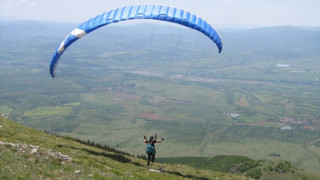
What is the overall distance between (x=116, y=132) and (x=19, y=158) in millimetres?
134015

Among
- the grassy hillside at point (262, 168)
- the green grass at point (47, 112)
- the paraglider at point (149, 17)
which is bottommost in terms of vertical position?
the green grass at point (47, 112)

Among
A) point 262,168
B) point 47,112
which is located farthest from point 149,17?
point 47,112

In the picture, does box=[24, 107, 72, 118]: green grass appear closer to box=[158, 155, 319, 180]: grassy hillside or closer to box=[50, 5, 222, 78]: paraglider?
box=[158, 155, 319, 180]: grassy hillside

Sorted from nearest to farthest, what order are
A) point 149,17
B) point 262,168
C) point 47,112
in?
point 149,17
point 262,168
point 47,112

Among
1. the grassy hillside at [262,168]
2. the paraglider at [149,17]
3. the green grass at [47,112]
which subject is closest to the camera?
the paraglider at [149,17]

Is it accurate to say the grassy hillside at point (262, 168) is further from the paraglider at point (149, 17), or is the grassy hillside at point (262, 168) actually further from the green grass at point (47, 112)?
the green grass at point (47, 112)

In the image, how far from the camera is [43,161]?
15.3 m

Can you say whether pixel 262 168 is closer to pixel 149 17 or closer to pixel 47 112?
pixel 149 17

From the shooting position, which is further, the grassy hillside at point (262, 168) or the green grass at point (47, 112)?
the green grass at point (47, 112)

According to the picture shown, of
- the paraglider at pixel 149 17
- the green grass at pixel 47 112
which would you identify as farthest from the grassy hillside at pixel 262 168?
the green grass at pixel 47 112

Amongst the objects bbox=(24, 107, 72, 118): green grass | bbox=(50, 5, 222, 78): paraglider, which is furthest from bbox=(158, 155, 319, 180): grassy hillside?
bbox=(24, 107, 72, 118): green grass

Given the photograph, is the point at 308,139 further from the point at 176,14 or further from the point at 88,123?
the point at 176,14

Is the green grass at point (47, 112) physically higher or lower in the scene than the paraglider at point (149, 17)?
lower

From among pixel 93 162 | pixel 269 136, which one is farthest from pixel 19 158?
pixel 269 136
